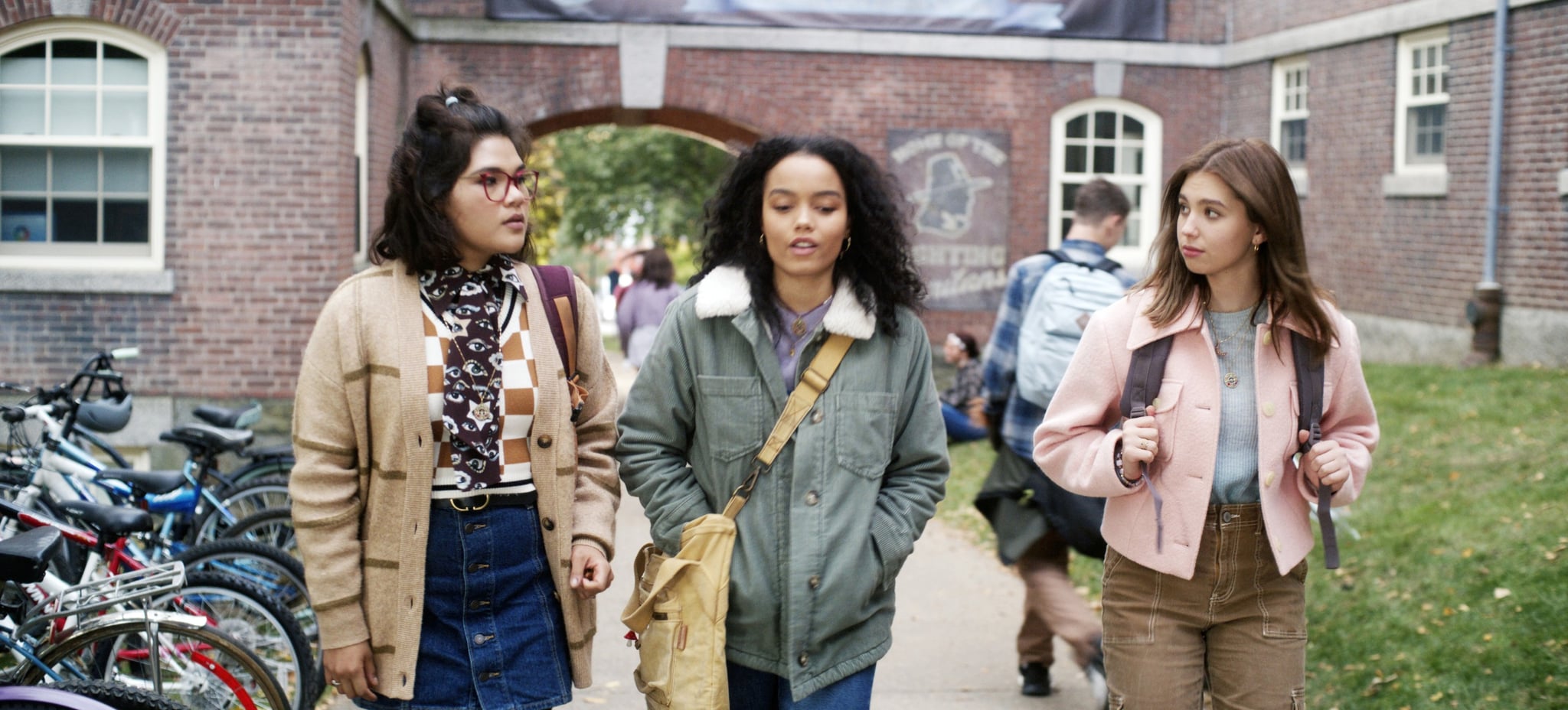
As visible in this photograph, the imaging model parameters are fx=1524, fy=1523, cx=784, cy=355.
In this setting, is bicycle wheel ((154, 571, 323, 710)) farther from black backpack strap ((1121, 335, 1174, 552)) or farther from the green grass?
the green grass

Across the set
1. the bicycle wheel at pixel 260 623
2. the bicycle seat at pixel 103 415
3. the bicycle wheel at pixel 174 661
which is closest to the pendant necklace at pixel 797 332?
the bicycle wheel at pixel 174 661

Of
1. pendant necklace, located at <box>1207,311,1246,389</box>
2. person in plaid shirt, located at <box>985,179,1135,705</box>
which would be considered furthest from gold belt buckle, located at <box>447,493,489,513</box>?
person in plaid shirt, located at <box>985,179,1135,705</box>

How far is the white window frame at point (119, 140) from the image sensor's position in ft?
35.8

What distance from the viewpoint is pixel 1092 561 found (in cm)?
880

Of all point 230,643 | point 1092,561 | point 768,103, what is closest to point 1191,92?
point 768,103

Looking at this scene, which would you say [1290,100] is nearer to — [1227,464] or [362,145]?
[362,145]

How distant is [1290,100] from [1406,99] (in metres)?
1.98

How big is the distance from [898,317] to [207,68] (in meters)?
9.04

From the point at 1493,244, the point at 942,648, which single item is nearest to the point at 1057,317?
the point at 942,648

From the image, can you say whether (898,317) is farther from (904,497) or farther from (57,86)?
(57,86)

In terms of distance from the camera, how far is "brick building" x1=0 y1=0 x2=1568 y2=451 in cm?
1094

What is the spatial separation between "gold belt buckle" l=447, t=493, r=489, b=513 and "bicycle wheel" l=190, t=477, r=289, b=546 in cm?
432

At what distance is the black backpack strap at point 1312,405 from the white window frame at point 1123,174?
44.8 feet

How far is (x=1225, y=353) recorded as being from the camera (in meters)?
3.48
